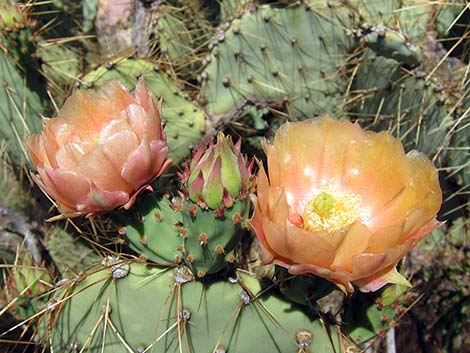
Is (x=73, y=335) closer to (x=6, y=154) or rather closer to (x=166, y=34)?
(x=6, y=154)

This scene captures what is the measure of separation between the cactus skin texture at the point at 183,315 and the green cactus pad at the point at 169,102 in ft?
2.51

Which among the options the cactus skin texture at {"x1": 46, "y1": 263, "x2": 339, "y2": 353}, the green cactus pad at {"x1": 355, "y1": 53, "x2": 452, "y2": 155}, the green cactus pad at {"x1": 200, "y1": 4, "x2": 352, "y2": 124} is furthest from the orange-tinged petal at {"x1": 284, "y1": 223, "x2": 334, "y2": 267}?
the green cactus pad at {"x1": 200, "y1": 4, "x2": 352, "y2": 124}

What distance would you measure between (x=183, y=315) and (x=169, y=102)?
93 centimetres

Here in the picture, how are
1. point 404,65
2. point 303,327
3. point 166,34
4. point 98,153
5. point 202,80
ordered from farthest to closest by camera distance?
point 166,34
point 202,80
point 404,65
point 303,327
point 98,153

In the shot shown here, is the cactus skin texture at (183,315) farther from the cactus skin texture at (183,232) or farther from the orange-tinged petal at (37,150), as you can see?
the orange-tinged petal at (37,150)

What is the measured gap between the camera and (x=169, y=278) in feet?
3.69

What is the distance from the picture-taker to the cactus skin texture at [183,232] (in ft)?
3.28

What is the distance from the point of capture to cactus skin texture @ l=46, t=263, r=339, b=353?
111cm

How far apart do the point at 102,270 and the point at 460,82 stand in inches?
47.4

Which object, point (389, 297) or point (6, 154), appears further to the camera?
point (6, 154)

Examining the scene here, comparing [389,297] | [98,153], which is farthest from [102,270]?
[389,297]

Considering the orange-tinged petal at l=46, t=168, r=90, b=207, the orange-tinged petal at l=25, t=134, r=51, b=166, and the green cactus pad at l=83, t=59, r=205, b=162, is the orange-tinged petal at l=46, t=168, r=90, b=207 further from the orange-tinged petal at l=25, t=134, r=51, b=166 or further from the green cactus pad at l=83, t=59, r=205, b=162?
the green cactus pad at l=83, t=59, r=205, b=162

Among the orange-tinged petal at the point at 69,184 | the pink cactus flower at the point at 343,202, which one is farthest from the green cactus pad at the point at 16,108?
the pink cactus flower at the point at 343,202

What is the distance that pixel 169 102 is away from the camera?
192cm
